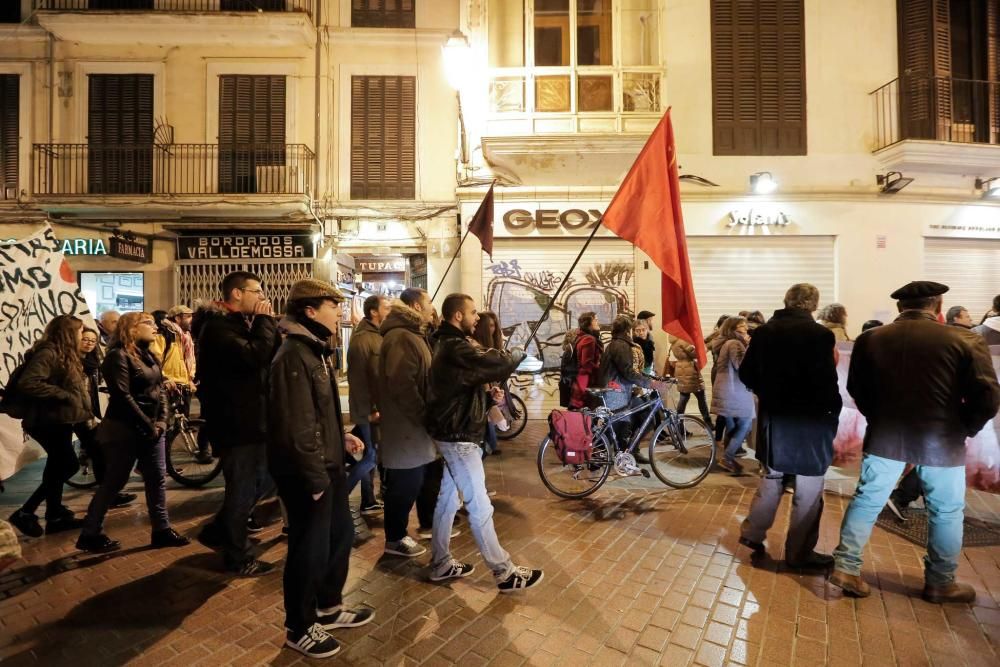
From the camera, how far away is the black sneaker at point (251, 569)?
3.81 meters

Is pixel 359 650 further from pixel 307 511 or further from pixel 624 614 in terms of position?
pixel 624 614

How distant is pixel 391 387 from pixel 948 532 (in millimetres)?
3705

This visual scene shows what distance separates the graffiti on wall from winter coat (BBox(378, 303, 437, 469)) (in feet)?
23.7

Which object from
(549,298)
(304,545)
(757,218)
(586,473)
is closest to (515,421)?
(586,473)

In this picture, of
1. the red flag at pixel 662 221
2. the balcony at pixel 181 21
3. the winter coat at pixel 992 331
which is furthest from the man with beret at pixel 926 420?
the balcony at pixel 181 21

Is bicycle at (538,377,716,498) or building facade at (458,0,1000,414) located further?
building facade at (458,0,1000,414)

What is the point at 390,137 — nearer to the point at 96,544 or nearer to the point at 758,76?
the point at 758,76

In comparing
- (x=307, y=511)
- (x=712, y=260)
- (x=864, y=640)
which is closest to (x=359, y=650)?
(x=307, y=511)

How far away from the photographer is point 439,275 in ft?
37.3

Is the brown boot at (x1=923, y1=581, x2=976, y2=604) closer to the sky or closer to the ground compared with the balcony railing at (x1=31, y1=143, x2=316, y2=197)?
closer to the ground

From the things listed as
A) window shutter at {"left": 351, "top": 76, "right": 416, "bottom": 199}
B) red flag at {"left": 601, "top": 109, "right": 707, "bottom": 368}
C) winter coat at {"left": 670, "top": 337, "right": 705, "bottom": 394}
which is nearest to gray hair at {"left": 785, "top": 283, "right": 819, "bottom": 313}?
red flag at {"left": 601, "top": 109, "right": 707, "bottom": 368}

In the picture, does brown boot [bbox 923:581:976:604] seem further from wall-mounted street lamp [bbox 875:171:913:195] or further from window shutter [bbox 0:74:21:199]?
window shutter [bbox 0:74:21:199]

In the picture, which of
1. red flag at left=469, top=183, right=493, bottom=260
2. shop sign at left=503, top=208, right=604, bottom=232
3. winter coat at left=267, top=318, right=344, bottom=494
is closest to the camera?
winter coat at left=267, top=318, right=344, bottom=494

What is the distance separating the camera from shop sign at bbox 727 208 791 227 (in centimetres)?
1073
